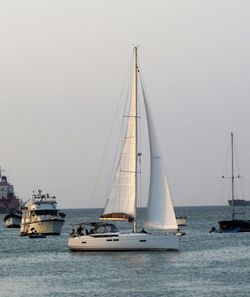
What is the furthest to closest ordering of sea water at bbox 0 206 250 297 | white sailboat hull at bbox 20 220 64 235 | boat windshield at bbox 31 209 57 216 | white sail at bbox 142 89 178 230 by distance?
1. boat windshield at bbox 31 209 57 216
2. white sailboat hull at bbox 20 220 64 235
3. white sail at bbox 142 89 178 230
4. sea water at bbox 0 206 250 297

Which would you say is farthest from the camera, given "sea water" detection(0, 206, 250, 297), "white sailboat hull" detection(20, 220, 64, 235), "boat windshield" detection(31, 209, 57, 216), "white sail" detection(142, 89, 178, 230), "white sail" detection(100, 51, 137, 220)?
"boat windshield" detection(31, 209, 57, 216)

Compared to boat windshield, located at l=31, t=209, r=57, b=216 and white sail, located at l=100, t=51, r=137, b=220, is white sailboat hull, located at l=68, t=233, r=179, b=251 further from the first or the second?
boat windshield, located at l=31, t=209, r=57, b=216

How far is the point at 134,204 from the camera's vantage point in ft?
274

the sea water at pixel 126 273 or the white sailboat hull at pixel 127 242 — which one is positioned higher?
the white sailboat hull at pixel 127 242

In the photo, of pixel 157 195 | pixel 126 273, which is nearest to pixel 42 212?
pixel 157 195

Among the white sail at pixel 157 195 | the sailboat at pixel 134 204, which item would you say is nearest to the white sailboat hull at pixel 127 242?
the sailboat at pixel 134 204

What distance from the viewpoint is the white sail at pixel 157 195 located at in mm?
84375

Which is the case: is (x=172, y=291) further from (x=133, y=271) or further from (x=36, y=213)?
(x=36, y=213)

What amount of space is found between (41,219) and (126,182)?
147 feet

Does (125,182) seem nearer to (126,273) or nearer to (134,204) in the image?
(134,204)

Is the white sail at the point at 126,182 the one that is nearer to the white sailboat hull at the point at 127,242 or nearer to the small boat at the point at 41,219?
the white sailboat hull at the point at 127,242

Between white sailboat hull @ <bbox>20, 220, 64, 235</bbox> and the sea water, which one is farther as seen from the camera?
white sailboat hull @ <bbox>20, 220, 64, 235</bbox>

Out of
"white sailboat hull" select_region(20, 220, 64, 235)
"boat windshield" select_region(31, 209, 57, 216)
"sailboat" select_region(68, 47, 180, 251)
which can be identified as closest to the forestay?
"sailboat" select_region(68, 47, 180, 251)

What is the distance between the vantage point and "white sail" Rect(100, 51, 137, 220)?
275 feet
